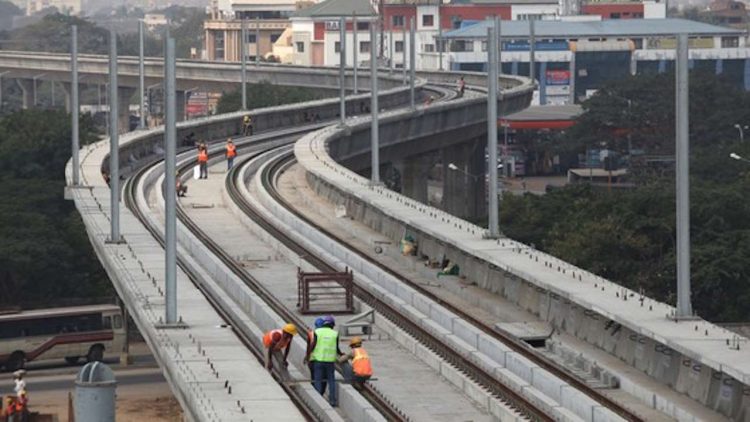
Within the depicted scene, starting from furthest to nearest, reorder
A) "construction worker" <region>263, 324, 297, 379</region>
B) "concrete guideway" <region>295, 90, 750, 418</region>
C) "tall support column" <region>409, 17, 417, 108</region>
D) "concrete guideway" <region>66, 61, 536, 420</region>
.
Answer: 1. "tall support column" <region>409, 17, 417, 108</region>
2. "construction worker" <region>263, 324, 297, 379</region>
3. "concrete guideway" <region>295, 90, 750, 418</region>
4. "concrete guideway" <region>66, 61, 536, 420</region>

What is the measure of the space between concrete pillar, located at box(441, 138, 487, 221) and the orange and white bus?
41642 millimetres

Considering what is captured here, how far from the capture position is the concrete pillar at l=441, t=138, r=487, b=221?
379 ft

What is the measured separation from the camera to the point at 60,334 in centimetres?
7394

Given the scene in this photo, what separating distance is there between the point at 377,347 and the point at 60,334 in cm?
3458

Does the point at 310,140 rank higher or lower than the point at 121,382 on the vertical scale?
higher

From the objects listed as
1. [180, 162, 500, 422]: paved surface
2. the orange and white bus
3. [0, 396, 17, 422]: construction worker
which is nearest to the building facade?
the orange and white bus

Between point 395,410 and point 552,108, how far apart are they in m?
137

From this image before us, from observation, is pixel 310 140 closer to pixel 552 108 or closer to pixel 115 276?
pixel 115 276

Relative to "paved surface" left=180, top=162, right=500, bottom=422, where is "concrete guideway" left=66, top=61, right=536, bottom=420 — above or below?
above

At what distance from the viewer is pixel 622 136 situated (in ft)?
468

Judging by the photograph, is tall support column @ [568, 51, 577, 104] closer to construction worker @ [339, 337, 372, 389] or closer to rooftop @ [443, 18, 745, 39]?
rooftop @ [443, 18, 745, 39]

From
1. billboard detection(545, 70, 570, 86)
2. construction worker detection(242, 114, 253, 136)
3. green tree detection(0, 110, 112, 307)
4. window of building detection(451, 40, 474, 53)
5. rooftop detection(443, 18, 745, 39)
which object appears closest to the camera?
green tree detection(0, 110, 112, 307)

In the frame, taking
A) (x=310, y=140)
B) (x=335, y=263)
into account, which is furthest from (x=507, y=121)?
(x=335, y=263)

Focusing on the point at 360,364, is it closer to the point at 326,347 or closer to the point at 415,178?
the point at 326,347
